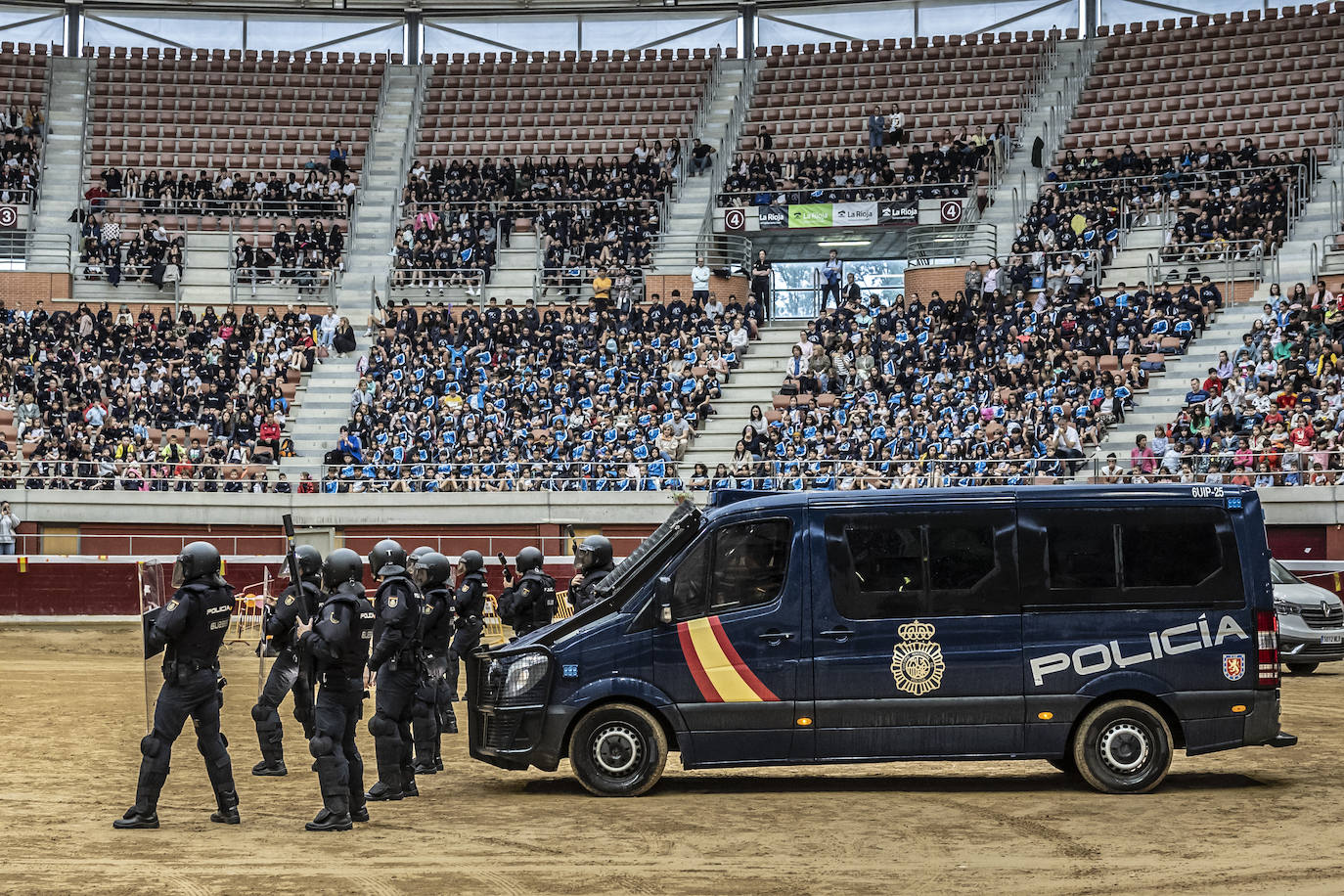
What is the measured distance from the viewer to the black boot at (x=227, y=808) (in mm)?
10852

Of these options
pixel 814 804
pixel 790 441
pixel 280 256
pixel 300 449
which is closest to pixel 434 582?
pixel 814 804

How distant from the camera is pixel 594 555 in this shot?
45.9 ft

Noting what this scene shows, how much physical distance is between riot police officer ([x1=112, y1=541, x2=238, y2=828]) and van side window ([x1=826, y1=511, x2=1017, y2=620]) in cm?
443

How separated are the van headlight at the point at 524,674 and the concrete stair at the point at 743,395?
19395 millimetres

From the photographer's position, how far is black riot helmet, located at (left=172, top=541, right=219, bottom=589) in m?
10.5

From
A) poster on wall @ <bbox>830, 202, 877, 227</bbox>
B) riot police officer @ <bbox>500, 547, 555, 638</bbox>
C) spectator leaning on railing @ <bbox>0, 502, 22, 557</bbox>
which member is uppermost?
poster on wall @ <bbox>830, 202, 877, 227</bbox>

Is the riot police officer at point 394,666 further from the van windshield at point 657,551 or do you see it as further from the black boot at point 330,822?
the van windshield at point 657,551

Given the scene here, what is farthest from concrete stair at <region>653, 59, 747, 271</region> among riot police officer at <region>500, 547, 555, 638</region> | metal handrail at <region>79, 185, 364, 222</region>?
riot police officer at <region>500, 547, 555, 638</region>

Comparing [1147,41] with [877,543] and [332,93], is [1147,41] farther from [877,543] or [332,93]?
[877,543]

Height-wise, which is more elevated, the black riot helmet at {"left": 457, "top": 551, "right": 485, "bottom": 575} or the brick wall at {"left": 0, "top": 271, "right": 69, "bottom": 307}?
the brick wall at {"left": 0, "top": 271, "right": 69, "bottom": 307}

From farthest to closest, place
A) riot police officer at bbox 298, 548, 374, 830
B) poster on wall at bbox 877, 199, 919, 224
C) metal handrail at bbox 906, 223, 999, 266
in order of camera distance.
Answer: poster on wall at bbox 877, 199, 919, 224 < metal handrail at bbox 906, 223, 999, 266 < riot police officer at bbox 298, 548, 374, 830

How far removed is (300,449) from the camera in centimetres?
3400

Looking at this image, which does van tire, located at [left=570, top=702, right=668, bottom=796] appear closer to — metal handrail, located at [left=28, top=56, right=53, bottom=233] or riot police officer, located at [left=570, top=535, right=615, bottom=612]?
riot police officer, located at [left=570, top=535, right=615, bottom=612]

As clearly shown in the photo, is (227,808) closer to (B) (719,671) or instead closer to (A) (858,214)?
(B) (719,671)
